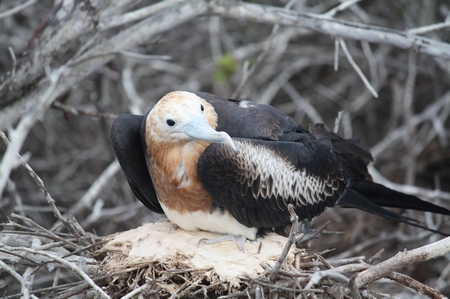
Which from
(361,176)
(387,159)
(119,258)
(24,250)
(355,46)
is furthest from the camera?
(355,46)

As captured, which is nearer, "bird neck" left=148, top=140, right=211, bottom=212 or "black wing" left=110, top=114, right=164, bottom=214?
"bird neck" left=148, top=140, right=211, bottom=212

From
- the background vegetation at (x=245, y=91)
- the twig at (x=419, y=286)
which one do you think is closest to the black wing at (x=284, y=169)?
the background vegetation at (x=245, y=91)

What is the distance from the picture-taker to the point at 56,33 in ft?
11.0

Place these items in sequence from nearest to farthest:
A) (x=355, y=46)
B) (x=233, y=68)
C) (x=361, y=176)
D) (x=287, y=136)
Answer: (x=287, y=136)
(x=361, y=176)
(x=233, y=68)
(x=355, y=46)

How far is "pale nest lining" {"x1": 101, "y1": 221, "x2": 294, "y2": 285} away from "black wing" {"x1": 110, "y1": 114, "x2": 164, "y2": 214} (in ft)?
0.92

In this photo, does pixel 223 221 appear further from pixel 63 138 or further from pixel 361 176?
pixel 63 138

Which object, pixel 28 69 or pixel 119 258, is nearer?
pixel 119 258

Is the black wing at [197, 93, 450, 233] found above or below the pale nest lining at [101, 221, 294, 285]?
above

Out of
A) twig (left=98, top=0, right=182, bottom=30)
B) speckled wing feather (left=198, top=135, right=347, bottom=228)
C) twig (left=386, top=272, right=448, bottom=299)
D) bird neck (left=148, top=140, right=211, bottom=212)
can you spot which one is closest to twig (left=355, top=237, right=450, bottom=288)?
twig (left=386, top=272, right=448, bottom=299)

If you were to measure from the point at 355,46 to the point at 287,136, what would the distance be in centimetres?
316

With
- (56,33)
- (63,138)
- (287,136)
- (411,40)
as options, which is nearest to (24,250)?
(56,33)

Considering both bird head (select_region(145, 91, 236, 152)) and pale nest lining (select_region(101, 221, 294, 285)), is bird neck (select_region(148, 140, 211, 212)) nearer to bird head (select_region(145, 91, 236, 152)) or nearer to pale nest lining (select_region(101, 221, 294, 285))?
bird head (select_region(145, 91, 236, 152))

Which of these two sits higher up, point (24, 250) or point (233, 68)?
point (233, 68)

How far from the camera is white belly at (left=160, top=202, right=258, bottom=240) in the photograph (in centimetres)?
320
